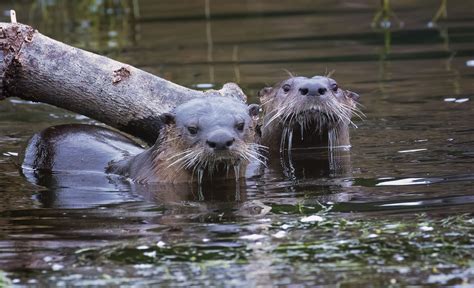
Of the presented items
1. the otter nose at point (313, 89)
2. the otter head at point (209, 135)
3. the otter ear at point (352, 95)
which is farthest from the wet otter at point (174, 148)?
the otter ear at point (352, 95)

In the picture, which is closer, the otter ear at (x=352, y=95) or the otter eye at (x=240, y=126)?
the otter eye at (x=240, y=126)

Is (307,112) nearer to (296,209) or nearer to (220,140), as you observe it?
(220,140)

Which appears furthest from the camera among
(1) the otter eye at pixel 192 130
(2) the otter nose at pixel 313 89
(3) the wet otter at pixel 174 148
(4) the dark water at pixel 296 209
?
(2) the otter nose at pixel 313 89

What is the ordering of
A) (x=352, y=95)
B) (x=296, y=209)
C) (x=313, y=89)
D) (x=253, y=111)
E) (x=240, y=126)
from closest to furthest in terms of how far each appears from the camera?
(x=296, y=209)
(x=240, y=126)
(x=253, y=111)
(x=313, y=89)
(x=352, y=95)

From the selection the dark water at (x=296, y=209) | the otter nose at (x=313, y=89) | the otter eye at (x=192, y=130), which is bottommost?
the dark water at (x=296, y=209)

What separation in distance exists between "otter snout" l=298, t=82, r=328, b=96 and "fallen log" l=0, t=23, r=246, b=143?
1.23 feet

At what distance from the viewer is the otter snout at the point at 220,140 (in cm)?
500

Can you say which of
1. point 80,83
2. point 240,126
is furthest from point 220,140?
point 80,83

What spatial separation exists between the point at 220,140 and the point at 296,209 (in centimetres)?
61

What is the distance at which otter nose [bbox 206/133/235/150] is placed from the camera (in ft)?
16.4

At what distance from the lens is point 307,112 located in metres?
6.07

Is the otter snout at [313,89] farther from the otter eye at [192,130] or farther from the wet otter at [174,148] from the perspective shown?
the otter eye at [192,130]

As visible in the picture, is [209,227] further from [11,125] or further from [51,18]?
[51,18]

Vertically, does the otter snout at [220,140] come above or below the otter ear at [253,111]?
below
